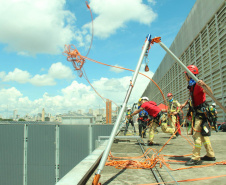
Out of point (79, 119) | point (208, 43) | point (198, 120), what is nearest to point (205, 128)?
point (198, 120)

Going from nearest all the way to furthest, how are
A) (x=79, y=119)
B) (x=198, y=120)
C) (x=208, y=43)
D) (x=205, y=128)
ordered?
1. (x=205, y=128)
2. (x=198, y=120)
3. (x=208, y=43)
4. (x=79, y=119)

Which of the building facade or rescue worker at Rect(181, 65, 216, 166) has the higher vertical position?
the building facade

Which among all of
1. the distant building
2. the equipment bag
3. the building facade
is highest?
the building facade

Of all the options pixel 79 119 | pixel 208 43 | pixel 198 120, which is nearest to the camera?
pixel 198 120

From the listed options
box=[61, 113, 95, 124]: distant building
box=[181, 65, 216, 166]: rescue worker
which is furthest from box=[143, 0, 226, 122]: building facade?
box=[61, 113, 95, 124]: distant building

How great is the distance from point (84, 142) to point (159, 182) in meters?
11.4

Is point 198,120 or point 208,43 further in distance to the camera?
point 208,43

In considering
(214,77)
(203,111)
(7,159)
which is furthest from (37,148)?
(203,111)

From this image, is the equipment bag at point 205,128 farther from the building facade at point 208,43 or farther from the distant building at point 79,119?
the distant building at point 79,119

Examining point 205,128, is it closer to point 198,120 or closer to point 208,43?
point 198,120

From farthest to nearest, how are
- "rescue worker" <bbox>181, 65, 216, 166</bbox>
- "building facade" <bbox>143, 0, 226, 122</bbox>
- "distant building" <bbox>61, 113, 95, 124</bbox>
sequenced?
"distant building" <bbox>61, 113, 95, 124</bbox>, "building facade" <bbox>143, 0, 226, 122</bbox>, "rescue worker" <bbox>181, 65, 216, 166</bbox>

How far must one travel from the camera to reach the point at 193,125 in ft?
15.1

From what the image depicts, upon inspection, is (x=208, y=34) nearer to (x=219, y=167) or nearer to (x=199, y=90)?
(x=199, y=90)

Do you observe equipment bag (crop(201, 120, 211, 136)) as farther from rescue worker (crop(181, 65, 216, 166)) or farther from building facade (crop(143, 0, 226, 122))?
building facade (crop(143, 0, 226, 122))
